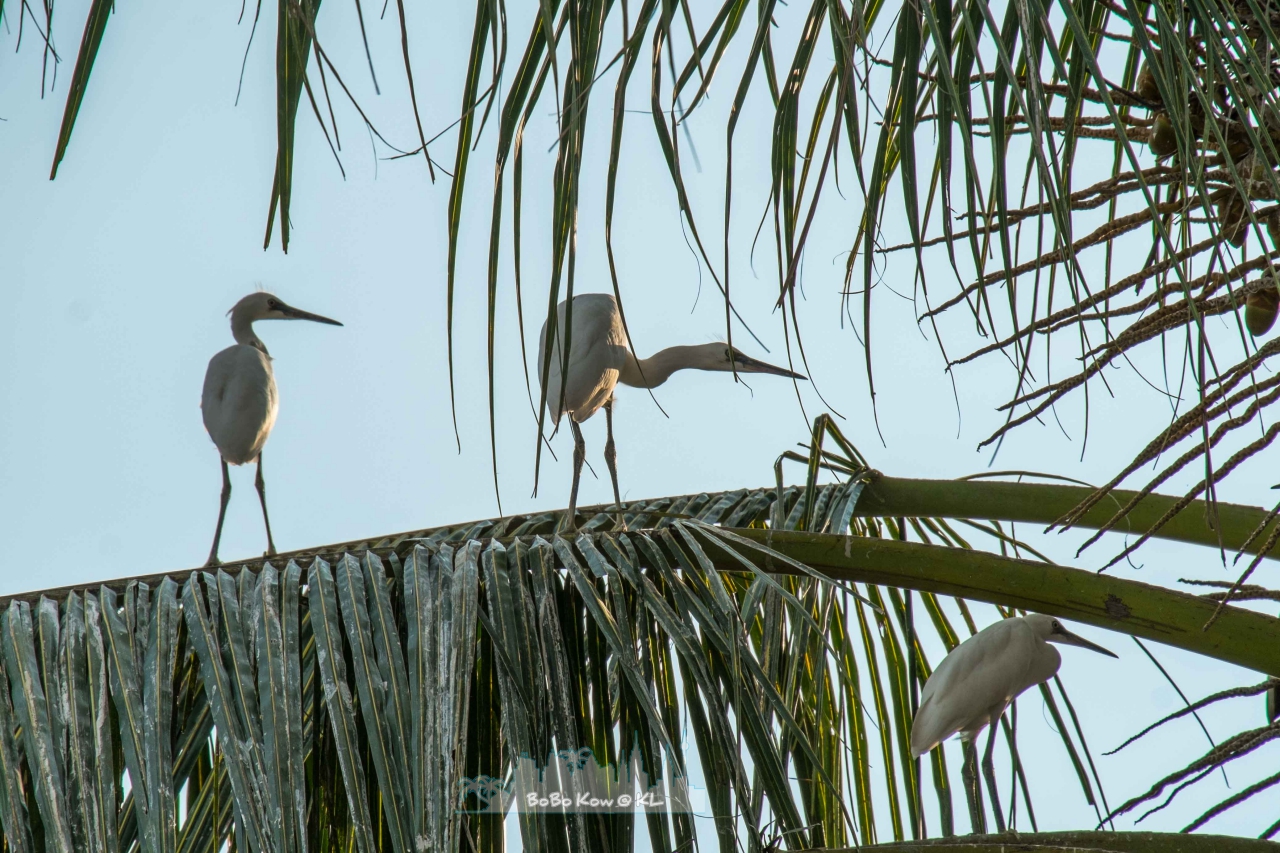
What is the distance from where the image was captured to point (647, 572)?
1.82 meters

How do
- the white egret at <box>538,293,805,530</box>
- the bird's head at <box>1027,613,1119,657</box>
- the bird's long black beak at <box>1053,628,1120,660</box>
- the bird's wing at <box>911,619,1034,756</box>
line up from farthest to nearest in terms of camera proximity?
the white egret at <box>538,293,805,530</box> < the bird's long black beak at <box>1053,628,1120,660</box> < the bird's head at <box>1027,613,1119,657</box> < the bird's wing at <box>911,619,1034,756</box>

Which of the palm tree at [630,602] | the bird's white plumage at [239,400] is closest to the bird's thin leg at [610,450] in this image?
the bird's white plumage at [239,400]

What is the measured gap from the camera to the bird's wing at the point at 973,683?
2.35m

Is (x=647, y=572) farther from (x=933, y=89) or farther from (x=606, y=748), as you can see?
(x=933, y=89)

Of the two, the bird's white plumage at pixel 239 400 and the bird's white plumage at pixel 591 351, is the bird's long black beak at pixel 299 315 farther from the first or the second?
the bird's white plumage at pixel 591 351

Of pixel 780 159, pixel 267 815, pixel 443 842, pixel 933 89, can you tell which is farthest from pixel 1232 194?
pixel 267 815

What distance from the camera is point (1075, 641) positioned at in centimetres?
333

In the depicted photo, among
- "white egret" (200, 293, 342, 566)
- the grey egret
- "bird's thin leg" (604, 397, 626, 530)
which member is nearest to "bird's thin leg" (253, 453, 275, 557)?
"white egret" (200, 293, 342, 566)

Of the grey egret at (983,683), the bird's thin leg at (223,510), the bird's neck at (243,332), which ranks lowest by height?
the grey egret at (983,683)

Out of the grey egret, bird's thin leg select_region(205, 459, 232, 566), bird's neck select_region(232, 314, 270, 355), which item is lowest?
the grey egret

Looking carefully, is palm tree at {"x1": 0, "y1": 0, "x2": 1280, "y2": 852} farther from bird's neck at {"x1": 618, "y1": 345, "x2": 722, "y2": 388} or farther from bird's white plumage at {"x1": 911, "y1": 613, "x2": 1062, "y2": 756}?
bird's neck at {"x1": 618, "y1": 345, "x2": 722, "y2": 388}

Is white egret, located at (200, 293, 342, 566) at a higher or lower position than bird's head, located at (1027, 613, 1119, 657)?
higher

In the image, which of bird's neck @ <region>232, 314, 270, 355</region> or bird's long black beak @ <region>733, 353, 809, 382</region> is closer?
bird's long black beak @ <region>733, 353, 809, 382</region>

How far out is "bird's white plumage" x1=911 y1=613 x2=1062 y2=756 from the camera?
2354 millimetres
